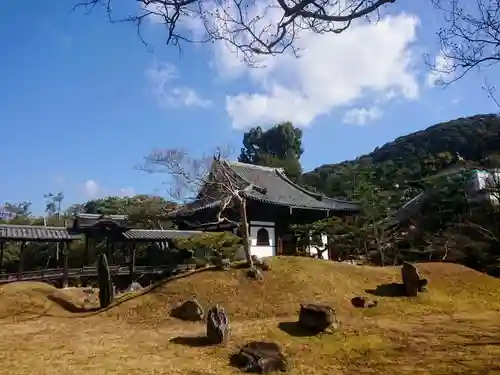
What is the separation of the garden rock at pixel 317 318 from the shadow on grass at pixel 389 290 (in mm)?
3566

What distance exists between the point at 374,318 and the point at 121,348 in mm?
6113

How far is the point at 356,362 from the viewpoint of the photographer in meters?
7.68

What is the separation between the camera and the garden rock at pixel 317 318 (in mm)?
9461

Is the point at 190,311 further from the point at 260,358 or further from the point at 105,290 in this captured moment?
the point at 260,358

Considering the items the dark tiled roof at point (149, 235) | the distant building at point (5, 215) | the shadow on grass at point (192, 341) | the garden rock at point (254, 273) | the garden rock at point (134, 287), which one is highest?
the distant building at point (5, 215)

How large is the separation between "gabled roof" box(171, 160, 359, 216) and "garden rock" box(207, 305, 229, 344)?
10671mm

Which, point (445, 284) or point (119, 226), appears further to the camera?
point (119, 226)

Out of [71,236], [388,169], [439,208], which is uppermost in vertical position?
[388,169]

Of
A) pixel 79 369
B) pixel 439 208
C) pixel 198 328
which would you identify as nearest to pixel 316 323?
pixel 198 328

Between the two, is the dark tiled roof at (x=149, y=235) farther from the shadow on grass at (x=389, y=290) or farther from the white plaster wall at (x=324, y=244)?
the shadow on grass at (x=389, y=290)

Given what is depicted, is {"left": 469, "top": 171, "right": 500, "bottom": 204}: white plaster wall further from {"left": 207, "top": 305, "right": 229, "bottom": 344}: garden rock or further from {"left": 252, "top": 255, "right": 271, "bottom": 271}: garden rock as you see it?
{"left": 207, "top": 305, "right": 229, "bottom": 344}: garden rock

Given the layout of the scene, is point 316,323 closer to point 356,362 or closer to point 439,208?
point 356,362

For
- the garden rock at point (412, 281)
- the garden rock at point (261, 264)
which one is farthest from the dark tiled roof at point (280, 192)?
the garden rock at point (412, 281)

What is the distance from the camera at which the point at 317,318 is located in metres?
9.54
